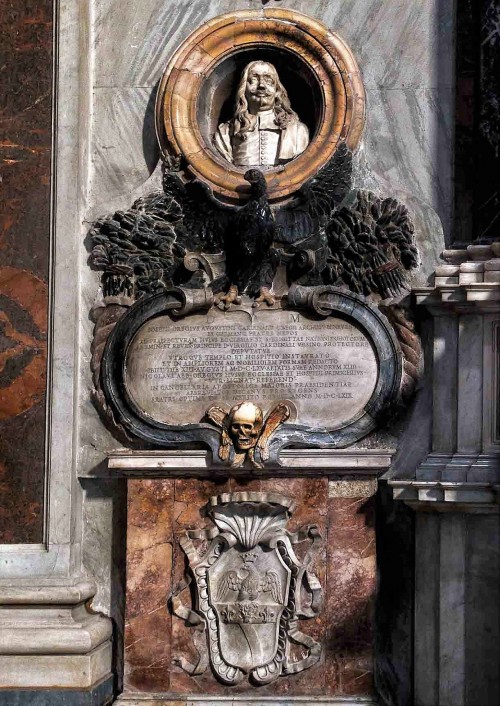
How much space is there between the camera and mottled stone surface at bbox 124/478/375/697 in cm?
975

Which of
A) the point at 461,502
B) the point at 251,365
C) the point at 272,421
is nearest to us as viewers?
the point at 461,502

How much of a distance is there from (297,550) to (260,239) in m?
2.35

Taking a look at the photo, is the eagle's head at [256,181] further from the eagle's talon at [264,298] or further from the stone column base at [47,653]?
the stone column base at [47,653]

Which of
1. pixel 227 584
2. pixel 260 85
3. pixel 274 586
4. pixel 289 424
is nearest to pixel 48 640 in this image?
pixel 227 584

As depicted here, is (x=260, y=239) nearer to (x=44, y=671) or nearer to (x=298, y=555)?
(x=298, y=555)

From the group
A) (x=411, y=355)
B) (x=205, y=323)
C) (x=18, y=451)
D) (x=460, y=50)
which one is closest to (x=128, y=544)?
(x=18, y=451)

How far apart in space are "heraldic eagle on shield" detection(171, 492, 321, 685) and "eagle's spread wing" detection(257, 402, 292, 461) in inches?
14.6

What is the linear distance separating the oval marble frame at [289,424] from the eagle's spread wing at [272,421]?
4 centimetres

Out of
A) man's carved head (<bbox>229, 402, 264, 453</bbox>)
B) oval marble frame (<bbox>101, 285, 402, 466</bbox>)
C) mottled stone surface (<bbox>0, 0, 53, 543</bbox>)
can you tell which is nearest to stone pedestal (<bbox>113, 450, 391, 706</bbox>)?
oval marble frame (<bbox>101, 285, 402, 466</bbox>)

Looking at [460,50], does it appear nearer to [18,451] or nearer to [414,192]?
[414,192]

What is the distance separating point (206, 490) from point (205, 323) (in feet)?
4.22

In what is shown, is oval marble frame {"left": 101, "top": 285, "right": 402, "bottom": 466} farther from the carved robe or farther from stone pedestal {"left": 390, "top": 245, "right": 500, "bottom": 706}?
the carved robe

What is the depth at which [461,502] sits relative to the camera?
9.39m

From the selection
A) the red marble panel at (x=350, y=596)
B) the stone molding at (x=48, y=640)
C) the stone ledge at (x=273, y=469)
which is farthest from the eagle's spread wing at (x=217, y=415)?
the stone molding at (x=48, y=640)
